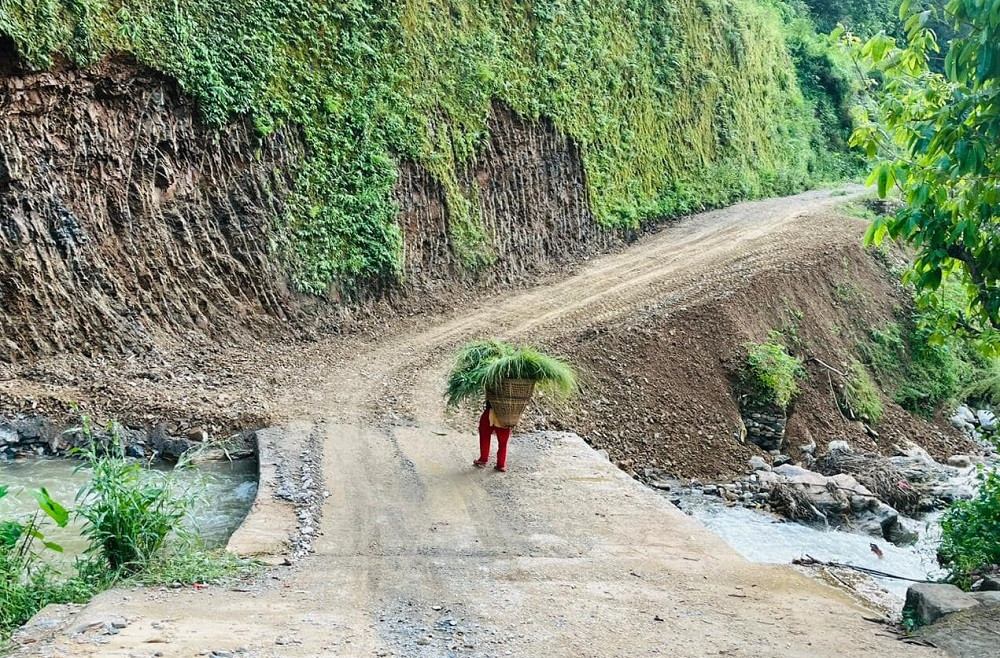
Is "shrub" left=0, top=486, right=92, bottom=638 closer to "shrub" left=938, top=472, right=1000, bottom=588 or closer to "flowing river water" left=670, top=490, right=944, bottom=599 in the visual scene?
"flowing river water" left=670, top=490, right=944, bottom=599

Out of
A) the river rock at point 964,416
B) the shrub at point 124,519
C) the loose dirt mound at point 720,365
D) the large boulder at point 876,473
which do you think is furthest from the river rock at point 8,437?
the river rock at point 964,416

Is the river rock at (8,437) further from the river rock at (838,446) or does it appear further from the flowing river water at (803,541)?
the river rock at (838,446)

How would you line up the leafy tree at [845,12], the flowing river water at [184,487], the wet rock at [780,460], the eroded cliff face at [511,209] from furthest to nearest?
the leafy tree at [845,12] < the eroded cliff face at [511,209] < the wet rock at [780,460] < the flowing river water at [184,487]

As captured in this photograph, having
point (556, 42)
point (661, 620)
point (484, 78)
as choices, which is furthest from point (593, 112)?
point (661, 620)

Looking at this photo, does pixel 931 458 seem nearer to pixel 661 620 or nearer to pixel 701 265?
pixel 701 265

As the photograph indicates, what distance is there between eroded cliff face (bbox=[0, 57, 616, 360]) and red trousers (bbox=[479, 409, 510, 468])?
552 cm

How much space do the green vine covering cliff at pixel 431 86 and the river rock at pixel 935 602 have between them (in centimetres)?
1019

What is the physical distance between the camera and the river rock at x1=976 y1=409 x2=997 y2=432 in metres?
16.6

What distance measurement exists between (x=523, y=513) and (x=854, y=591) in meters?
2.90

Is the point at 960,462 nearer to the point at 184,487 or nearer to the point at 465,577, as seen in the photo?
the point at 465,577

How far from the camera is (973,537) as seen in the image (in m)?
7.49

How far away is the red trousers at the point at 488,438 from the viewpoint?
9023 mm

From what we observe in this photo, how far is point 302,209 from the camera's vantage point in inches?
556

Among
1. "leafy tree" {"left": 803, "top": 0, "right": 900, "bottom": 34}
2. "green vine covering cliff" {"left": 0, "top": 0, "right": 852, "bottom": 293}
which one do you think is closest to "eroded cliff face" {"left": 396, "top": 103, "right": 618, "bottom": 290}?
"green vine covering cliff" {"left": 0, "top": 0, "right": 852, "bottom": 293}
